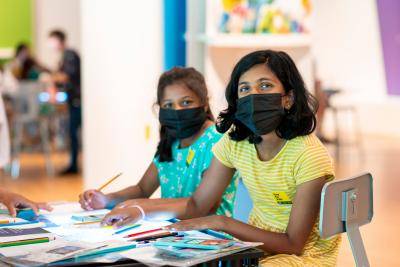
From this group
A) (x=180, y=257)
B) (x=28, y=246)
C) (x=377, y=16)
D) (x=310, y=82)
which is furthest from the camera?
(x=377, y=16)

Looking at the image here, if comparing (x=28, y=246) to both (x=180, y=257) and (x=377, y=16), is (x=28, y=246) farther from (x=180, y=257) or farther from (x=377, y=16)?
(x=377, y=16)

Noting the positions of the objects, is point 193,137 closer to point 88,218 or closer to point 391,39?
point 88,218

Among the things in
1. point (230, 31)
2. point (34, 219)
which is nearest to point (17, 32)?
point (230, 31)

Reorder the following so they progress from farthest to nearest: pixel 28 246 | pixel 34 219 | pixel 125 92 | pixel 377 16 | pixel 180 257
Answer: pixel 377 16, pixel 125 92, pixel 34 219, pixel 28 246, pixel 180 257

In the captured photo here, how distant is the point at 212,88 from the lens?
570 cm

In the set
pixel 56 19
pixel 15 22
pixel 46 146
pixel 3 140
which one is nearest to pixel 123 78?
pixel 3 140

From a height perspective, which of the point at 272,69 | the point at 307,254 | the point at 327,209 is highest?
the point at 272,69

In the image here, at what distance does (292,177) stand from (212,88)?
2.99 metres

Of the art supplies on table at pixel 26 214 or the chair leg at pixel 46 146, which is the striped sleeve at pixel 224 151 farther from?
the chair leg at pixel 46 146

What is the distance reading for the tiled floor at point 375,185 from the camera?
17.6 feet

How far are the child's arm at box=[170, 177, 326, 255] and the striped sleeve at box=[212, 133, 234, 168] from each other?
0.39m

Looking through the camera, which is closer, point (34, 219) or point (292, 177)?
point (292, 177)

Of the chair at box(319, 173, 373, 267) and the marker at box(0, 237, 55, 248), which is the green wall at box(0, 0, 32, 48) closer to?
the marker at box(0, 237, 55, 248)

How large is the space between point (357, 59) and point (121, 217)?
11.1 m
